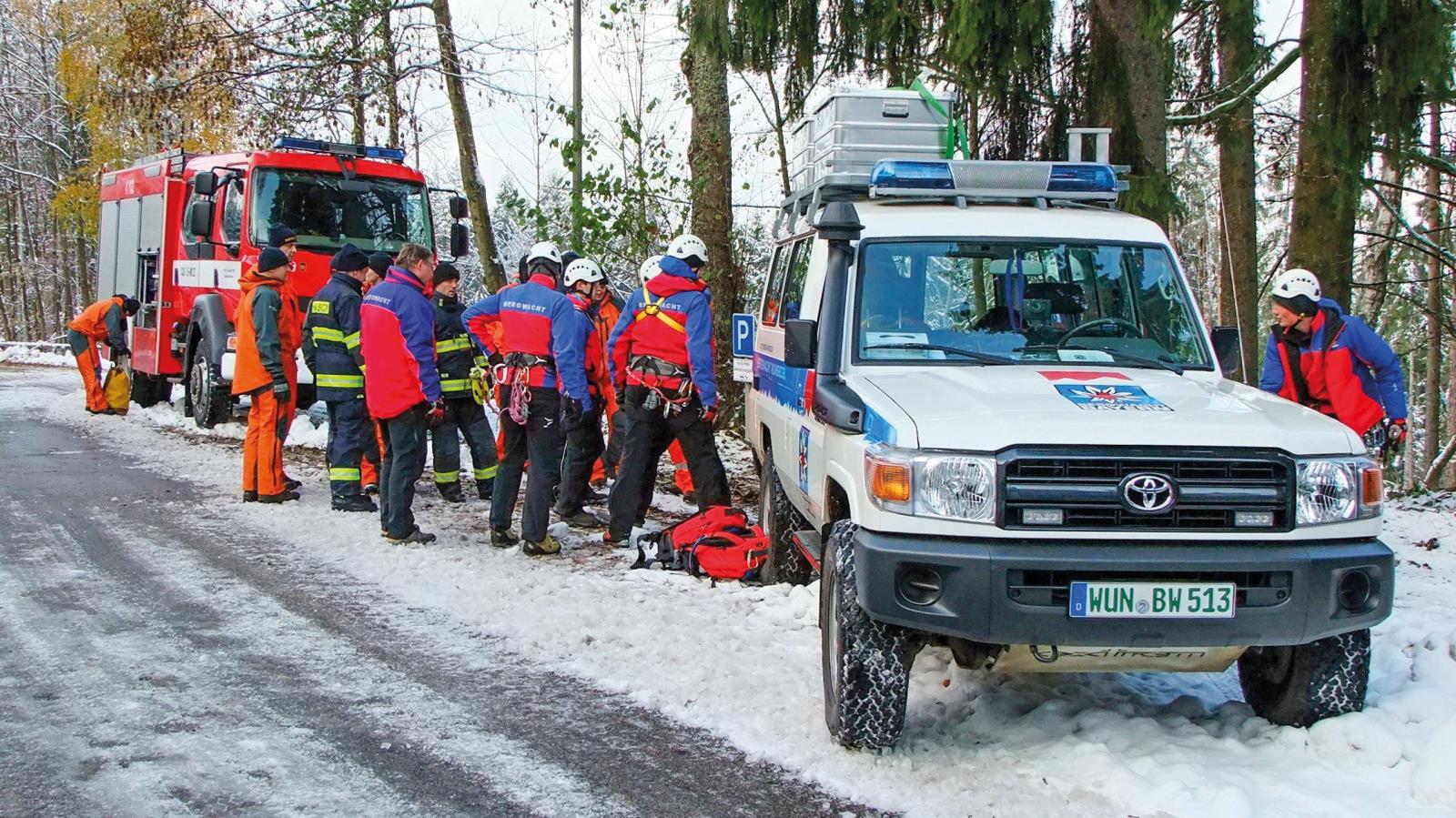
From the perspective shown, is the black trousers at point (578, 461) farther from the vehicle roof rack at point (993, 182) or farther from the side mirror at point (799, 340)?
the side mirror at point (799, 340)

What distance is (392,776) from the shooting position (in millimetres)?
4359

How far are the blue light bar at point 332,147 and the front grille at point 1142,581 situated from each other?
1135cm

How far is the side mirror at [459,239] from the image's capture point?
14719 mm

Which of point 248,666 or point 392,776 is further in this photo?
point 248,666

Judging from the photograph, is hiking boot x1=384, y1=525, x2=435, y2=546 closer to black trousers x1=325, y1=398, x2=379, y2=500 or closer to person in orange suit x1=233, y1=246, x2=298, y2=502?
black trousers x1=325, y1=398, x2=379, y2=500

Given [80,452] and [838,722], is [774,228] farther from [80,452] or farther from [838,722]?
[80,452]

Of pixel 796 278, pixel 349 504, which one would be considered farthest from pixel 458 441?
pixel 796 278

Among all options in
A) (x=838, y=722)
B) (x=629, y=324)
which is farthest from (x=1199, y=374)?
(x=629, y=324)

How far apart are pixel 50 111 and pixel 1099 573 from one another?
4506 centimetres

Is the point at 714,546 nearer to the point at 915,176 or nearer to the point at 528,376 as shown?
the point at 528,376

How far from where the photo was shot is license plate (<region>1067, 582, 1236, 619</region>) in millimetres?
4121

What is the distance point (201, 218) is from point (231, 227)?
1.00ft

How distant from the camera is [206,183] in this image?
12984 mm

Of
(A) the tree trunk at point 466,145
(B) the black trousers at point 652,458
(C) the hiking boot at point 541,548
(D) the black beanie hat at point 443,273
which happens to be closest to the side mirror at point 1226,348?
(B) the black trousers at point 652,458
